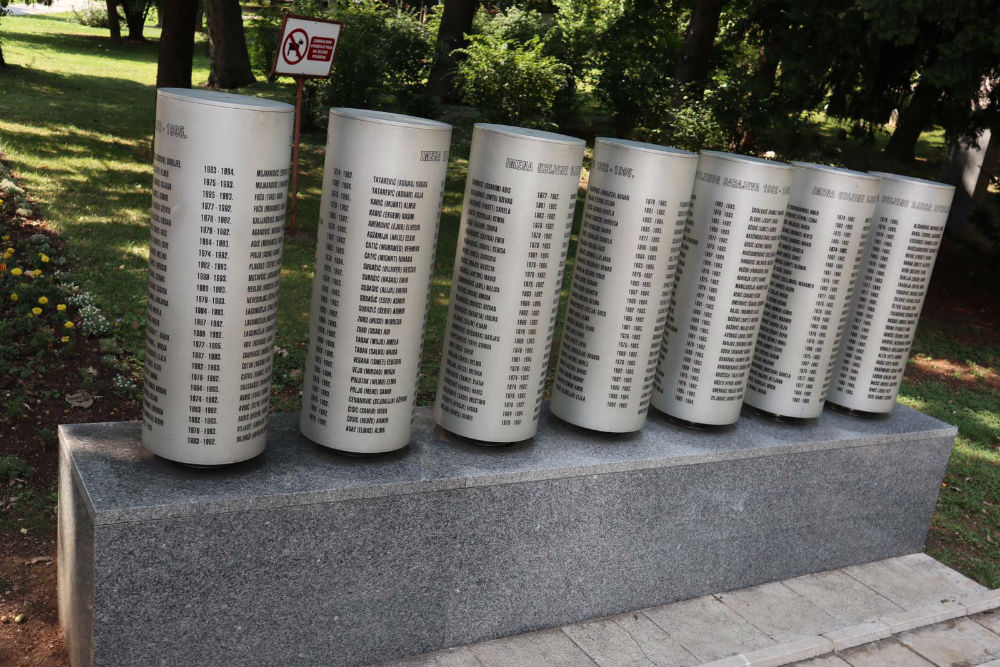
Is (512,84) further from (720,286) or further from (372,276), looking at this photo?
(372,276)

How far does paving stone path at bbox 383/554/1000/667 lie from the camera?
3535 mm

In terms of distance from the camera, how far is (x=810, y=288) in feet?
13.4

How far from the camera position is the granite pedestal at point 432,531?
2.73 meters

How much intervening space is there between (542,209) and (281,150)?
95 centimetres

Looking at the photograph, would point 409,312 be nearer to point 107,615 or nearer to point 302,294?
point 107,615

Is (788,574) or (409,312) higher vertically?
(409,312)

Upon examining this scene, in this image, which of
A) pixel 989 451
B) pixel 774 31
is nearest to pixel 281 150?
pixel 989 451

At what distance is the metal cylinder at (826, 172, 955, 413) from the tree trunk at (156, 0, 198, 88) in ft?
28.4

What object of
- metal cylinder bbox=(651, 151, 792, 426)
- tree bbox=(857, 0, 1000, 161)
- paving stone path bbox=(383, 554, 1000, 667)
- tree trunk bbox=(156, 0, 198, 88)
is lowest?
paving stone path bbox=(383, 554, 1000, 667)

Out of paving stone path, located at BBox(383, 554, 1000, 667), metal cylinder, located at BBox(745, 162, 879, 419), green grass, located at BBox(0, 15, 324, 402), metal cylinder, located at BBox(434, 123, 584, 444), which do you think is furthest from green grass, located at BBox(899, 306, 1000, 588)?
green grass, located at BBox(0, 15, 324, 402)

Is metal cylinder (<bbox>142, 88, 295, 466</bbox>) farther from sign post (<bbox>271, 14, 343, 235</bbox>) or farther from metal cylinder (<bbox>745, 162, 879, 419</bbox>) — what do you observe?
sign post (<bbox>271, 14, 343, 235</bbox>)

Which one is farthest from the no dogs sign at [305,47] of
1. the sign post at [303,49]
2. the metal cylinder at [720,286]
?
the metal cylinder at [720,286]

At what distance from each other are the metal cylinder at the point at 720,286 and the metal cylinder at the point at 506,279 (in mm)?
758

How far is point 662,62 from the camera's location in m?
15.4
